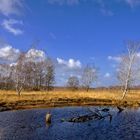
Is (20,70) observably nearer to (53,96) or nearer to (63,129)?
(53,96)

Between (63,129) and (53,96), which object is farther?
(53,96)

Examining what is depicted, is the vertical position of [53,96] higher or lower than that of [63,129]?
higher

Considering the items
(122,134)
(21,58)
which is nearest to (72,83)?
(21,58)

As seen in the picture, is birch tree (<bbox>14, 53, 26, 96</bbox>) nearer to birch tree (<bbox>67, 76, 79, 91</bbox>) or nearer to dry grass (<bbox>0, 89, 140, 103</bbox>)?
dry grass (<bbox>0, 89, 140, 103</bbox>)

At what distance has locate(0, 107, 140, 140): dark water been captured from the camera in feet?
104

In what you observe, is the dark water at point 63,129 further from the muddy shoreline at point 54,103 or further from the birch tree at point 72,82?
the birch tree at point 72,82

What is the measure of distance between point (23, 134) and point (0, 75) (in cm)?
11163

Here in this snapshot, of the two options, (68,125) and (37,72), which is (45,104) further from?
(37,72)

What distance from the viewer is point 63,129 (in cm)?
3606

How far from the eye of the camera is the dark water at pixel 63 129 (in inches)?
1248

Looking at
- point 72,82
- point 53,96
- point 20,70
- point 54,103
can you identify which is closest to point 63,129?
point 54,103

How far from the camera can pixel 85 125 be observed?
1558 inches

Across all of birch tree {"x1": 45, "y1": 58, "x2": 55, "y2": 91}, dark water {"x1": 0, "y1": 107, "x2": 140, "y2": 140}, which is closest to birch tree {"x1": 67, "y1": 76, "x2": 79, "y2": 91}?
birch tree {"x1": 45, "y1": 58, "x2": 55, "y2": 91}

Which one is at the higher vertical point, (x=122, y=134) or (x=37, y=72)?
(x=37, y=72)
